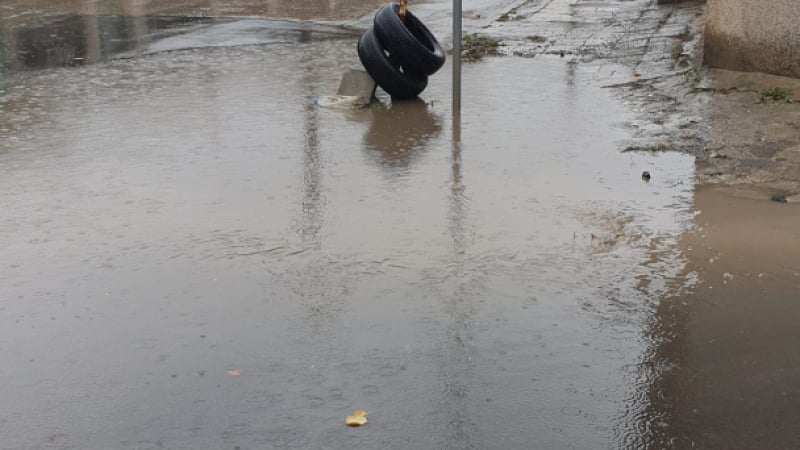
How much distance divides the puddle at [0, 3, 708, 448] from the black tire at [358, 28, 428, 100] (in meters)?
0.30

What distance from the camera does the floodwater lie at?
4.07 m

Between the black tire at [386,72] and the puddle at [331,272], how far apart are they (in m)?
0.30

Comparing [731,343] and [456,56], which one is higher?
[456,56]

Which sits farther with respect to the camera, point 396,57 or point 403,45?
point 396,57

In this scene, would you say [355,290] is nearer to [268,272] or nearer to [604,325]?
[268,272]

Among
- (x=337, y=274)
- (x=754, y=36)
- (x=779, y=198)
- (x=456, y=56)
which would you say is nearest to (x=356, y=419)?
(x=337, y=274)

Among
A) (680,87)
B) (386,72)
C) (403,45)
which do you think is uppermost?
(403,45)

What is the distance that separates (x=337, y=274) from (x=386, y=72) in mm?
4576

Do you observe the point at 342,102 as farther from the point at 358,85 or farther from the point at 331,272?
the point at 331,272

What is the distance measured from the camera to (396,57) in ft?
32.2

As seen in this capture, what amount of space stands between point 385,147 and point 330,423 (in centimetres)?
462

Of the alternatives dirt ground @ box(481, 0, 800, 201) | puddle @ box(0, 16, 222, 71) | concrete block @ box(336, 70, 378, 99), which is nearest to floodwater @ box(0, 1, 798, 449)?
concrete block @ box(336, 70, 378, 99)

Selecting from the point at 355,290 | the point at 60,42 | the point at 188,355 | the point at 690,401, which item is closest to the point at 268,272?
the point at 355,290

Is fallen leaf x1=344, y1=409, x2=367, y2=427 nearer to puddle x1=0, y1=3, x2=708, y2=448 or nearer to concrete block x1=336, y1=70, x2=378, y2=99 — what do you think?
puddle x1=0, y1=3, x2=708, y2=448
